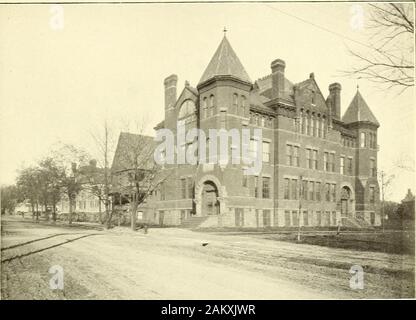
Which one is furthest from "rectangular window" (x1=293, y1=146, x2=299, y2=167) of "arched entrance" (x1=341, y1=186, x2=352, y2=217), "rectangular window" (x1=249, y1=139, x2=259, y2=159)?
"arched entrance" (x1=341, y1=186, x2=352, y2=217)

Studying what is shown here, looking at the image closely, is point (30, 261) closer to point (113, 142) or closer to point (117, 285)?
point (117, 285)

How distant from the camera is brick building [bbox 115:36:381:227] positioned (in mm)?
27172

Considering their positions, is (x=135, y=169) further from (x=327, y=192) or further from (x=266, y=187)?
(x=327, y=192)

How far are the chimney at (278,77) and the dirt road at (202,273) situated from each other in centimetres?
2009

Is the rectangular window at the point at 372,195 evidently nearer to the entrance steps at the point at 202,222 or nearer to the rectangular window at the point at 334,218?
the rectangular window at the point at 334,218

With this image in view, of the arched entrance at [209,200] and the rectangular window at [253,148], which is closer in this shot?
the arched entrance at [209,200]

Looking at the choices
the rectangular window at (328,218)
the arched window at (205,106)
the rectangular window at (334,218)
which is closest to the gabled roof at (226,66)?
the arched window at (205,106)

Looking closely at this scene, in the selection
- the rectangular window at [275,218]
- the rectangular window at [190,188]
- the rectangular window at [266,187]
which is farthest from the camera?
the rectangular window at [190,188]

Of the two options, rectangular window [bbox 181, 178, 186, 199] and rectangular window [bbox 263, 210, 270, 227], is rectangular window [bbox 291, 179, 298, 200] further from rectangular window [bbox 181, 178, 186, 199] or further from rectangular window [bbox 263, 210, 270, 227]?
rectangular window [bbox 181, 178, 186, 199]

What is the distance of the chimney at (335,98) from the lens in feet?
116

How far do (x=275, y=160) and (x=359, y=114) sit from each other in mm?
10195

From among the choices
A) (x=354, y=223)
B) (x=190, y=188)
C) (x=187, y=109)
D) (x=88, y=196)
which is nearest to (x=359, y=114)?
(x=354, y=223)

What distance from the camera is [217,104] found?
88.7 feet
